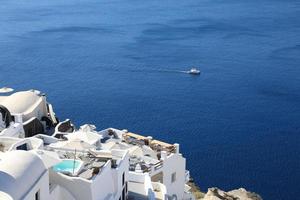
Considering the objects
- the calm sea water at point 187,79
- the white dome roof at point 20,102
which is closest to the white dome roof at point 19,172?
the white dome roof at point 20,102

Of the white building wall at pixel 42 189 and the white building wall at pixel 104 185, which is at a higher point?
the white building wall at pixel 42 189

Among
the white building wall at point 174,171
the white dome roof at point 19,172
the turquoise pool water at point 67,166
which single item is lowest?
the white building wall at point 174,171

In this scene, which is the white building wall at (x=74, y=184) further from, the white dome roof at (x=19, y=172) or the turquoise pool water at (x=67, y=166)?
the white dome roof at (x=19, y=172)

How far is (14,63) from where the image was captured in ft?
322

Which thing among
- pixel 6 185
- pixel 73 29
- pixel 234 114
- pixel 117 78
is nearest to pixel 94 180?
pixel 6 185

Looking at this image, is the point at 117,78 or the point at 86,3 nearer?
the point at 117,78

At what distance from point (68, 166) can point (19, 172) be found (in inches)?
176

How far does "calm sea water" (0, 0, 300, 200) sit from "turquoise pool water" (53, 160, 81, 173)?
3563 cm

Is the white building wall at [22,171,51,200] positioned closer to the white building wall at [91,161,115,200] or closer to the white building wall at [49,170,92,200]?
the white building wall at [49,170,92,200]

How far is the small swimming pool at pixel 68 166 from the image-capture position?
21797mm

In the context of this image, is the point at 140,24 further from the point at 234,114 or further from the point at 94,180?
the point at 94,180

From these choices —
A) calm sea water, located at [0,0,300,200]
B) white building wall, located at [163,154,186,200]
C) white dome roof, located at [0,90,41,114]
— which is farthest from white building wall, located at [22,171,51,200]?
calm sea water, located at [0,0,300,200]

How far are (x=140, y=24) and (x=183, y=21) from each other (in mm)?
13565

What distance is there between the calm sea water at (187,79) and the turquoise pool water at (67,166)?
117 feet
